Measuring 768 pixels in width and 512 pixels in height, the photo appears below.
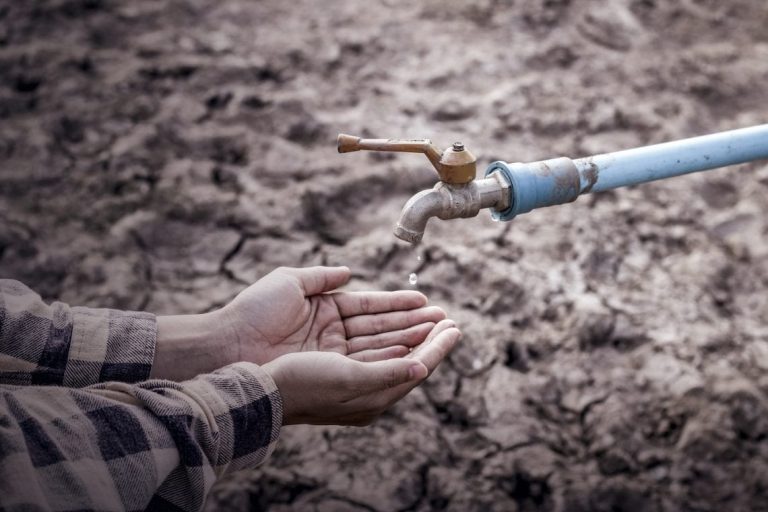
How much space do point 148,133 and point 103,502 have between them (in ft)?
6.71

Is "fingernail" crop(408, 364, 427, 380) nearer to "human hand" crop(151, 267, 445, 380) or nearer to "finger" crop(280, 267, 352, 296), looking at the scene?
"human hand" crop(151, 267, 445, 380)

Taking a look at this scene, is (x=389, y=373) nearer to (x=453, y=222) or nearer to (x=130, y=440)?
(x=130, y=440)

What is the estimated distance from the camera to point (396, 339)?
1949 mm

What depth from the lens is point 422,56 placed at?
347cm

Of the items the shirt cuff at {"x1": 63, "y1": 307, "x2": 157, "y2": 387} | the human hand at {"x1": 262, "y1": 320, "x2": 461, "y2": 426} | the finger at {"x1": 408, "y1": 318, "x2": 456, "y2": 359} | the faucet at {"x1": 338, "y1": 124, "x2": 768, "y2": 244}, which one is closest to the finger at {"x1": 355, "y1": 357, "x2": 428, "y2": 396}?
the human hand at {"x1": 262, "y1": 320, "x2": 461, "y2": 426}

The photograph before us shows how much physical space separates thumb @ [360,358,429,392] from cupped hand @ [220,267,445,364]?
219 millimetres

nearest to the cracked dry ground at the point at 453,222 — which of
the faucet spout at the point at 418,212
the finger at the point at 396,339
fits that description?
the finger at the point at 396,339

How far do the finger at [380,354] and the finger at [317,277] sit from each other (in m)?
0.22

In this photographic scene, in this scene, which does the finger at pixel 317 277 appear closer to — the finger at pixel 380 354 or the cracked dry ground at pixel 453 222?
the finger at pixel 380 354

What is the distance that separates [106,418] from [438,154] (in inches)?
34.7

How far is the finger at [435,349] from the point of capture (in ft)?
5.74

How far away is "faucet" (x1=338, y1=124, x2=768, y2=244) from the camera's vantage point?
156cm

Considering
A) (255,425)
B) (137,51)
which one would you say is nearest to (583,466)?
(255,425)

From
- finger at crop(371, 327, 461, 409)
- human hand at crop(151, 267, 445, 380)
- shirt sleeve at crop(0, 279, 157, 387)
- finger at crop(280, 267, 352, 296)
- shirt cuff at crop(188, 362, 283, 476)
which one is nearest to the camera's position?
shirt cuff at crop(188, 362, 283, 476)
